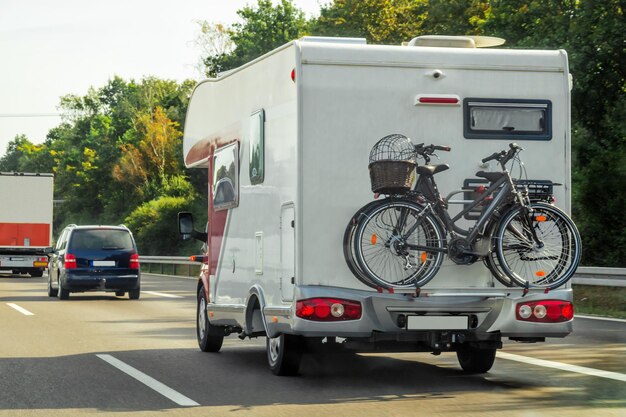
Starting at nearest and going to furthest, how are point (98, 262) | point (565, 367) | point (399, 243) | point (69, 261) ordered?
1. point (399, 243)
2. point (565, 367)
3. point (69, 261)
4. point (98, 262)

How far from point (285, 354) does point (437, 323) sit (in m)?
1.57

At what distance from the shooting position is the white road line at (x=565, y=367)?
11.1 metres

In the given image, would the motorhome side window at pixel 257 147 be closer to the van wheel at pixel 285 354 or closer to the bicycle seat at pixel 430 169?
the van wheel at pixel 285 354

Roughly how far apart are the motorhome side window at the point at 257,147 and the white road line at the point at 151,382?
203 centimetres

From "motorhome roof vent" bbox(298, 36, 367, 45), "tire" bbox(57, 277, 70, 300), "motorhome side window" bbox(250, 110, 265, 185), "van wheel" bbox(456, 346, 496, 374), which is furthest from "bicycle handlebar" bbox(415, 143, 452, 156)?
"tire" bbox(57, 277, 70, 300)

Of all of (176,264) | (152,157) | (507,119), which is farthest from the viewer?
(152,157)

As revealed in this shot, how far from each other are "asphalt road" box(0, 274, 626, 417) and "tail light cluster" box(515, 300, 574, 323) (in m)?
0.60

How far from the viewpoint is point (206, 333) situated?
13602mm

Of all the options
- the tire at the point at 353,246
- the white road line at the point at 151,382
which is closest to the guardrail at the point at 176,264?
the white road line at the point at 151,382

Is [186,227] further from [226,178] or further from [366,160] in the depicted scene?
[366,160]

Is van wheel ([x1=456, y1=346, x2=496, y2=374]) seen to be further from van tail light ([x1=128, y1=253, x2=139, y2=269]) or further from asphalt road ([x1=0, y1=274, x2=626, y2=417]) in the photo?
van tail light ([x1=128, y1=253, x2=139, y2=269])

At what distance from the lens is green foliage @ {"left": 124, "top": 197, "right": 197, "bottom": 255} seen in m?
65.5

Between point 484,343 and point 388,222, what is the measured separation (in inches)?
56.9

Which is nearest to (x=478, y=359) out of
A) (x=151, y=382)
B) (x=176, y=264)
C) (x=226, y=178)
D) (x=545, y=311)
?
(x=545, y=311)
